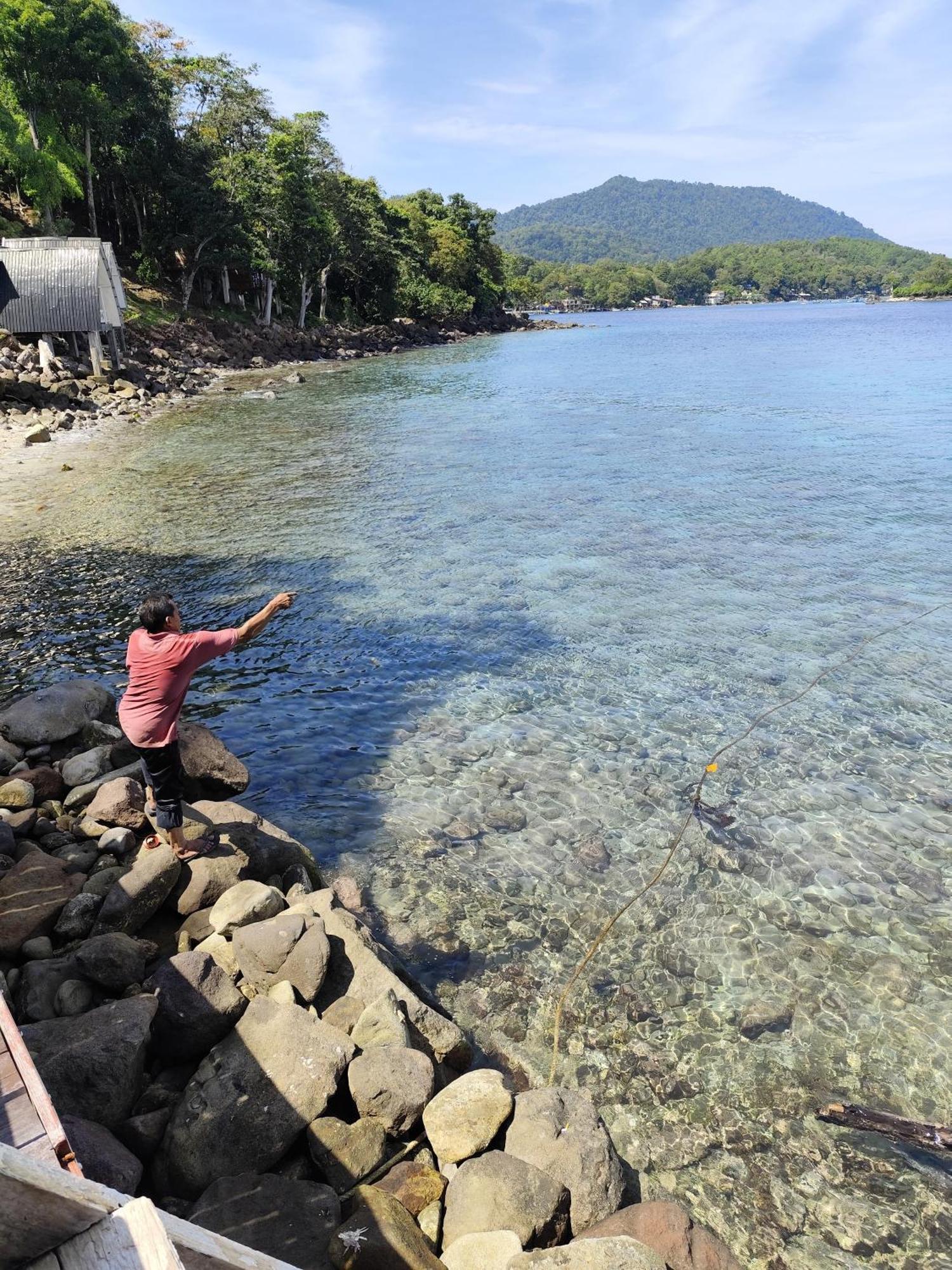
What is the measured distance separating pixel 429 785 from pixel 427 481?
52.4 ft

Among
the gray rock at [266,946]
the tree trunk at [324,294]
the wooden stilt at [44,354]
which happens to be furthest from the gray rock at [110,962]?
the tree trunk at [324,294]

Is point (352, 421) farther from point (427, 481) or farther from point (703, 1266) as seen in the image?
point (703, 1266)

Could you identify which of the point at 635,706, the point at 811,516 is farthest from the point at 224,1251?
the point at 811,516

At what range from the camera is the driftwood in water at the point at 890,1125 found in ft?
17.2

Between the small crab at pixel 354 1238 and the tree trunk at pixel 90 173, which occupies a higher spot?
the tree trunk at pixel 90 173

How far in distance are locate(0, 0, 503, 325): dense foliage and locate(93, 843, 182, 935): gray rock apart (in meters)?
52.4

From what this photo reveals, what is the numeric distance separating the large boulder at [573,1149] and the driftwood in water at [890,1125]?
1.59 meters

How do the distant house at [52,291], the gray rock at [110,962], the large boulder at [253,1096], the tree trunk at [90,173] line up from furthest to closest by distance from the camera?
the tree trunk at [90,173], the distant house at [52,291], the gray rock at [110,962], the large boulder at [253,1096]

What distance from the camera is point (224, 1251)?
233cm

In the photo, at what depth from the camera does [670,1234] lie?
431 cm

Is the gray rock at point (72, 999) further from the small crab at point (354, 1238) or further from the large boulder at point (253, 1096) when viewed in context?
the small crab at point (354, 1238)

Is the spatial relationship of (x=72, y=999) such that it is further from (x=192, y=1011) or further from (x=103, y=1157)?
(x=103, y=1157)

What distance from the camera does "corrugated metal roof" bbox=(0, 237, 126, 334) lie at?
36688mm

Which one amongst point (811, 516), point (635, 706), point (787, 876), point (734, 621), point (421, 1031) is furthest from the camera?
point (811, 516)
